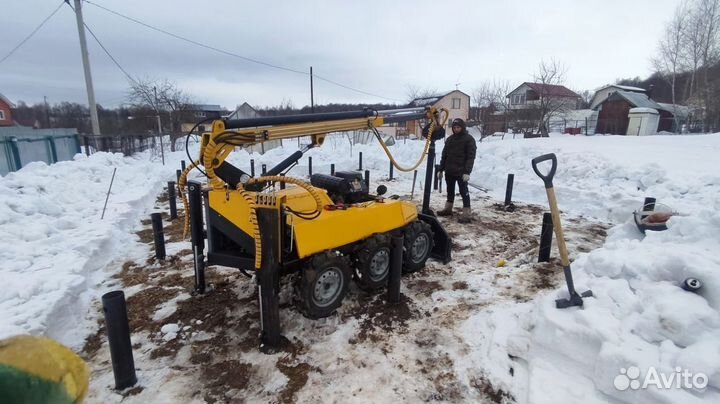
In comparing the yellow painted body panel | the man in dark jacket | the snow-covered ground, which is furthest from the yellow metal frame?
the man in dark jacket

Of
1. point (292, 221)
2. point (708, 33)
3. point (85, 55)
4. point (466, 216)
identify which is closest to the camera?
point (292, 221)

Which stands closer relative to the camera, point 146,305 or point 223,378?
point 223,378

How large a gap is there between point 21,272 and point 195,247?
1943 mm

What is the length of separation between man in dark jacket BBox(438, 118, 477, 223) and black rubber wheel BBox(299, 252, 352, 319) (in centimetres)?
431

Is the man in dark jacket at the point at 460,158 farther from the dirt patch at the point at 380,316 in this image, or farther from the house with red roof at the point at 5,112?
the house with red roof at the point at 5,112

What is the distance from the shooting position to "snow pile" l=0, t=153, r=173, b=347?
3.57 metres

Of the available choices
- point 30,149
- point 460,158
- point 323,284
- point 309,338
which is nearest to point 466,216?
point 460,158

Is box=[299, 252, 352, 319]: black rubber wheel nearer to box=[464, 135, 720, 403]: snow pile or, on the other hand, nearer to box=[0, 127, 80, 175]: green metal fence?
box=[464, 135, 720, 403]: snow pile

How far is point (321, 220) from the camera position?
3.66 meters

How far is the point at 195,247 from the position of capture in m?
4.27

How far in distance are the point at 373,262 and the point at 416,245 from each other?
952mm

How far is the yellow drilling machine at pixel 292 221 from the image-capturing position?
10.9 ft

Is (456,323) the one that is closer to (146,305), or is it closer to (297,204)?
(297,204)

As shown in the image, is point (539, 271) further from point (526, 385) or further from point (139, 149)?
point (139, 149)
